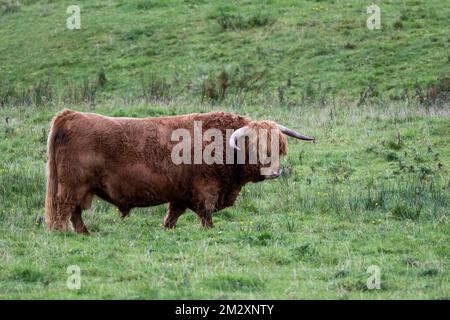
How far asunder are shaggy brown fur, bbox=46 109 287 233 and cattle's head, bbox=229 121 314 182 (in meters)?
0.03

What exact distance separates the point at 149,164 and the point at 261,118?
6545mm

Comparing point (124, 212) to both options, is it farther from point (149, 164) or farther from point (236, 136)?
point (236, 136)

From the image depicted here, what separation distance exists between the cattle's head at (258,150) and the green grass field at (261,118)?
1.87ft

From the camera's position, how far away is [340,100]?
1872 cm

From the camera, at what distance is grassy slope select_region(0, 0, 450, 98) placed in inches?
827

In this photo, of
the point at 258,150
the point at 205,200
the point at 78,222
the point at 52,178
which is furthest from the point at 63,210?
the point at 258,150

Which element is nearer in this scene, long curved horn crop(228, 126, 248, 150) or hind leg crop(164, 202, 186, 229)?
long curved horn crop(228, 126, 248, 150)

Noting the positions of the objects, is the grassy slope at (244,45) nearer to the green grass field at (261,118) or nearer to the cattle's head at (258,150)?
the green grass field at (261,118)

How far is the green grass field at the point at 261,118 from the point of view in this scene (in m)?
7.54

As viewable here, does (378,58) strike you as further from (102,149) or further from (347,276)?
(347,276)

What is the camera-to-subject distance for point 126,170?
9.48 metres

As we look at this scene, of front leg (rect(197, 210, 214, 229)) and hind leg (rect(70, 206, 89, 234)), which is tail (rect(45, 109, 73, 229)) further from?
front leg (rect(197, 210, 214, 229))

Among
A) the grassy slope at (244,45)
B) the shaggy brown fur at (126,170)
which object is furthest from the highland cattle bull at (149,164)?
the grassy slope at (244,45)

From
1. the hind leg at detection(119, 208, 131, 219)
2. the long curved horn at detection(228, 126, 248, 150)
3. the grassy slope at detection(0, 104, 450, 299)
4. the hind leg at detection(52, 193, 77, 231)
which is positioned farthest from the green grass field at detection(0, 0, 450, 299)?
the long curved horn at detection(228, 126, 248, 150)
